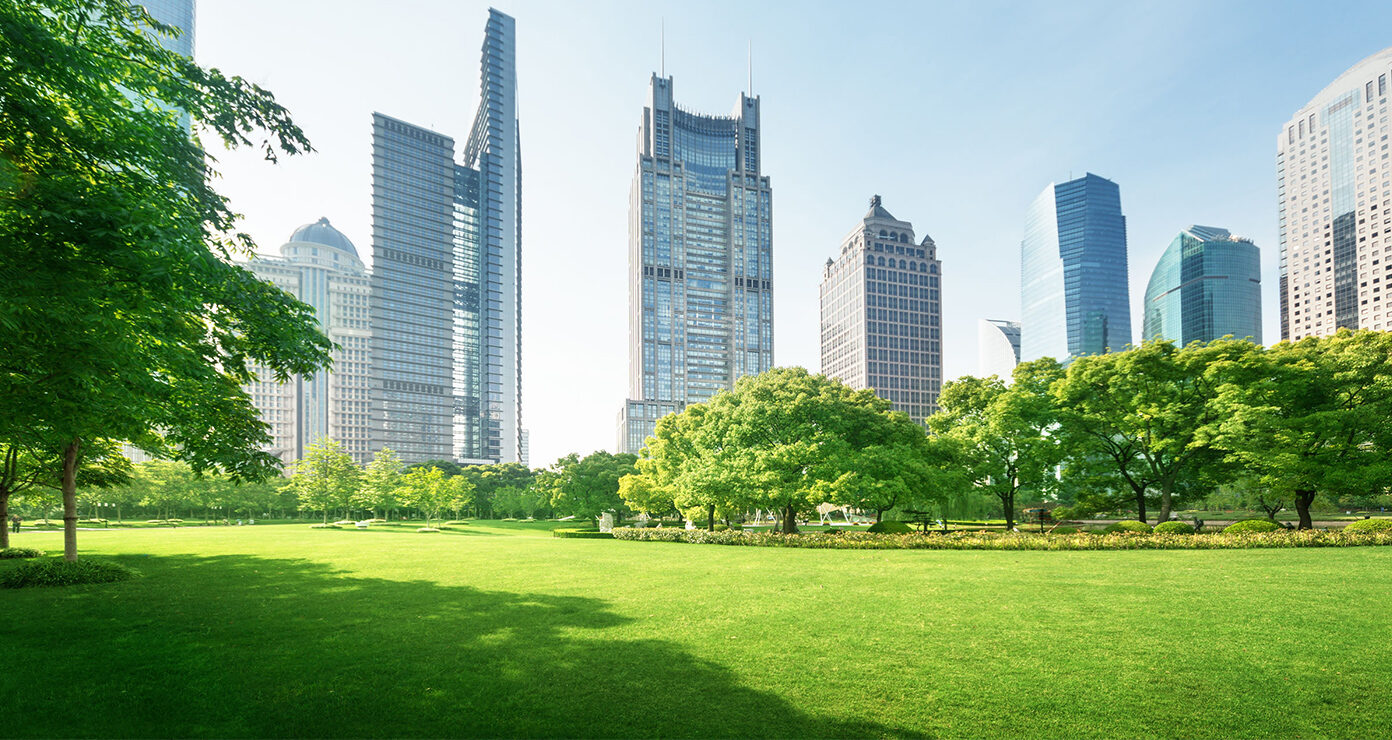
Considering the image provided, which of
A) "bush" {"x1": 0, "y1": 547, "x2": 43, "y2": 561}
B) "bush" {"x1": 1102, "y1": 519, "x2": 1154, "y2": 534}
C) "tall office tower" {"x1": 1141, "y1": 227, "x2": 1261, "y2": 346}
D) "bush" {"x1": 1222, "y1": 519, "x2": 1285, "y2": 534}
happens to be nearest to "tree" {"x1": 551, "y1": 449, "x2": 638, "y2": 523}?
"bush" {"x1": 0, "y1": 547, "x2": 43, "y2": 561}

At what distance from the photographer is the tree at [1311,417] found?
2894 cm

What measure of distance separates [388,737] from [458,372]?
18772 cm

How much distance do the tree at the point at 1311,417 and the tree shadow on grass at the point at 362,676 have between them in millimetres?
33862

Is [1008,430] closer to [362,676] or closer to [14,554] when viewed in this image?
[362,676]

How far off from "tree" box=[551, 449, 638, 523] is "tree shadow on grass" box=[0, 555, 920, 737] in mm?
44985

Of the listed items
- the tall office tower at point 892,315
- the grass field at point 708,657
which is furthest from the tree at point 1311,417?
the tall office tower at point 892,315

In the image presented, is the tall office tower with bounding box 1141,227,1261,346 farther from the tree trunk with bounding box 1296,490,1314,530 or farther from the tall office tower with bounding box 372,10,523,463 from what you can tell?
the tall office tower with bounding box 372,10,523,463

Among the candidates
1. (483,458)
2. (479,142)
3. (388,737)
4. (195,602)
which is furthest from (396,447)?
(388,737)

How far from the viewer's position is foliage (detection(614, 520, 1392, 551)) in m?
24.6

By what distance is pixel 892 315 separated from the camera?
164 metres

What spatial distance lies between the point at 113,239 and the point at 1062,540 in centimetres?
3193

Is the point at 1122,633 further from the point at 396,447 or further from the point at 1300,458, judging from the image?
the point at 396,447

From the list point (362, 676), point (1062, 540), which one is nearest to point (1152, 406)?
point (1062, 540)

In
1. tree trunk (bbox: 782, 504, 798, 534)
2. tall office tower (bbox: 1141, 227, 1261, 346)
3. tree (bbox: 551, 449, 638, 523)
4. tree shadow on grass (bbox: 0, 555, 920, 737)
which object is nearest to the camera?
tree shadow on grass (bbox: 0, 555, 920, 737)
